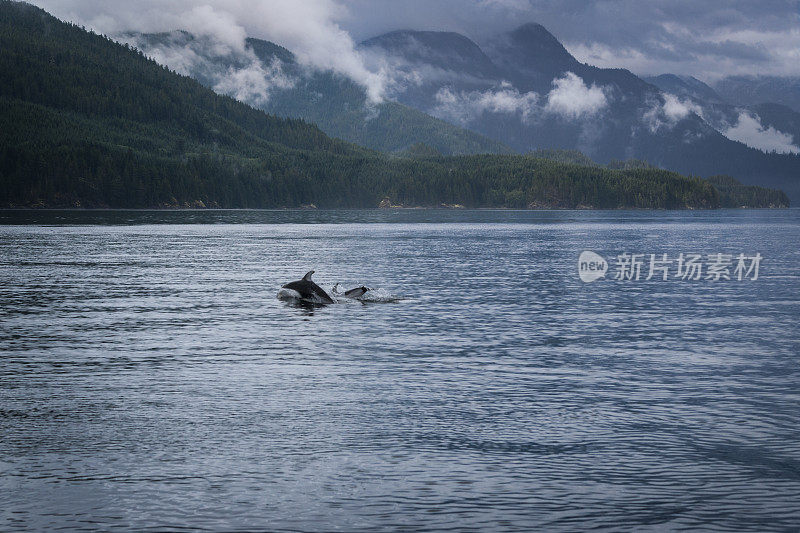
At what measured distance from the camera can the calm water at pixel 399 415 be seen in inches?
496

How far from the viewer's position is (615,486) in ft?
44.0

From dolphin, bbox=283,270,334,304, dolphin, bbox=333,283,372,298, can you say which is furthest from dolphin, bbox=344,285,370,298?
dolphin, bbox=283,270,334,304

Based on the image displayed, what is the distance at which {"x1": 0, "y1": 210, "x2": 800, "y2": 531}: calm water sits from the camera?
1261 cm

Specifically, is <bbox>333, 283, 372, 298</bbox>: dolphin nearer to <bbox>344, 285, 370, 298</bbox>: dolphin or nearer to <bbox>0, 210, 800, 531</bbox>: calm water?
<bbox>344, 285, 370, 298</bbox>: dolphin

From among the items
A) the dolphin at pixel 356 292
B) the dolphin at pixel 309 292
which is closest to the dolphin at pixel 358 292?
the dolphin at pixel 356 292

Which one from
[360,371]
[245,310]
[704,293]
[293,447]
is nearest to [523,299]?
[704,293]

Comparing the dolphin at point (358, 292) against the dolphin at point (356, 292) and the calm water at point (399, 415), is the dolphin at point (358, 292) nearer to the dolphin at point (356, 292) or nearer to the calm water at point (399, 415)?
the dolphin at point (356, 292)

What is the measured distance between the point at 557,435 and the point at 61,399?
10.9 meters

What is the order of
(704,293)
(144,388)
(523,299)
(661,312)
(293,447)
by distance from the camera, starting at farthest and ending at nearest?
(704,293)
(523,299)
(661,312)
(144,388)
(293,447)

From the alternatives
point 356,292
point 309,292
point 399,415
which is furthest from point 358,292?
point 399,415

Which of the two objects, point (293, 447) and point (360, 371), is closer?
point (293, 447)

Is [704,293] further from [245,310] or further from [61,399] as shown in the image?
[61,399]

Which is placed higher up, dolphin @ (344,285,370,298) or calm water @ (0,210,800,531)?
dolphin @ (344,285,370,298)

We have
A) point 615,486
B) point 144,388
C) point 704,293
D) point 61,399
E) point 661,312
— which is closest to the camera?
point 615,486
